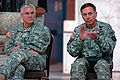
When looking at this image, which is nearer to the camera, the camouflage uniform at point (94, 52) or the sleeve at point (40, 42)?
the camouflage uniform at point (94, 52)

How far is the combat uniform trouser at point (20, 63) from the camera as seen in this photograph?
11.8 ft

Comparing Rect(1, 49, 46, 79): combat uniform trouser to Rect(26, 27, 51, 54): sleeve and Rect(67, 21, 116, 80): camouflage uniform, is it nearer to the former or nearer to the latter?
Rect(26, 27, 51, 54): sleeve

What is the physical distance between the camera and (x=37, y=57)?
149 inches

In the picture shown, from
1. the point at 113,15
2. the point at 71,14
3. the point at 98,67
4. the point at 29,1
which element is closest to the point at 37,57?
the point at 98,67

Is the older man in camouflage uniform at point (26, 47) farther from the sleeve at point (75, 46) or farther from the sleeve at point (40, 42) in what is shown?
the sleeve at point (75, 46)

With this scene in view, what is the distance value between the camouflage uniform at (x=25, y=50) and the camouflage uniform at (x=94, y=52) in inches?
14.7

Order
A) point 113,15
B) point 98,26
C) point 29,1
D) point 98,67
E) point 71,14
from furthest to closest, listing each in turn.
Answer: point 71,14
point 113,15
point 29,1
point 98,26
point 98,67

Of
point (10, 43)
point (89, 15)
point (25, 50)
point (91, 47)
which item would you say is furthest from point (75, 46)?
point (10, 43)

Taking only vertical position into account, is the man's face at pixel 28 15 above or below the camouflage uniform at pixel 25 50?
above

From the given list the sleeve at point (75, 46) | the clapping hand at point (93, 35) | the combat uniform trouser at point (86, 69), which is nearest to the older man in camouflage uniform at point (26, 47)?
the sleeve at point (75, 46)

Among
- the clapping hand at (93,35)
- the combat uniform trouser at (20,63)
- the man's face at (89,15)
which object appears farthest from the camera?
the man's face at (89,15)

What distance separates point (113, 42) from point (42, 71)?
910mm

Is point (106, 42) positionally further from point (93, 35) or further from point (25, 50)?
point (25, 50)

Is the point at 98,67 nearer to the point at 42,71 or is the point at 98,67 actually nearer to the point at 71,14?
the point at 42,71
